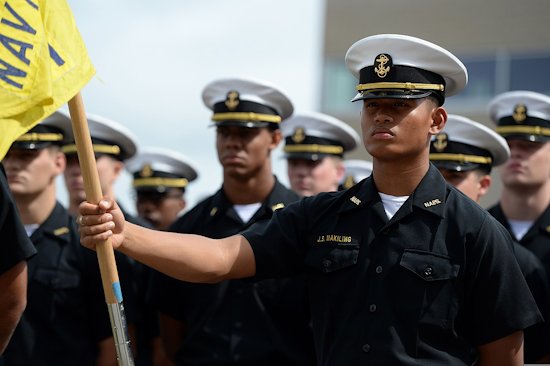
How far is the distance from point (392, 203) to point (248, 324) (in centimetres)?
175

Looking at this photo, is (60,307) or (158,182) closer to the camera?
(60,307)

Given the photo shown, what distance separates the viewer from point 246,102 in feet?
20.0

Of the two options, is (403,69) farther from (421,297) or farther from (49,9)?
(49,9)

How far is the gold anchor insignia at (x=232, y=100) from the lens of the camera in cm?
609

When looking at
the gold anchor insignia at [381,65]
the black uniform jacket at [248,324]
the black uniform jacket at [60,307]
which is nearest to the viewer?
the gold anchor insignia at [381,65]

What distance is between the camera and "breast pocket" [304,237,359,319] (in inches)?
150

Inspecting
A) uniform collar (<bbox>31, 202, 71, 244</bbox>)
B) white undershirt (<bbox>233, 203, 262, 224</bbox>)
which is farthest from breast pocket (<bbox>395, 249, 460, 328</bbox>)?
uniform collar (<bbox>31, 202, 71, 244</bbox>)

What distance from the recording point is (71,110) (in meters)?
3.39

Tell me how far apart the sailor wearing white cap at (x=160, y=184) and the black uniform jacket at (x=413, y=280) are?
4.72 m

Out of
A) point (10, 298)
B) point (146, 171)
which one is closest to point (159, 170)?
point (146, 171)

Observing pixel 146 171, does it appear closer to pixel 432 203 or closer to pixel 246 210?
pixel 246 210

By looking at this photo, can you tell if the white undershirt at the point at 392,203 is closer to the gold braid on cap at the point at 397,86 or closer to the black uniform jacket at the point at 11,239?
the gold braid on cap at the point at 397,86

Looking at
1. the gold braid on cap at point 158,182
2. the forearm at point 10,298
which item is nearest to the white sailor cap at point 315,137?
the gold braid on cap at point 158,182

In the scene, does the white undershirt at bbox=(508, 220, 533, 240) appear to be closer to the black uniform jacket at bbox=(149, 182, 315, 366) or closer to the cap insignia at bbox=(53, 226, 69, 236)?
the black uniform jacket at bbox=(149, 182, 315, 366)
